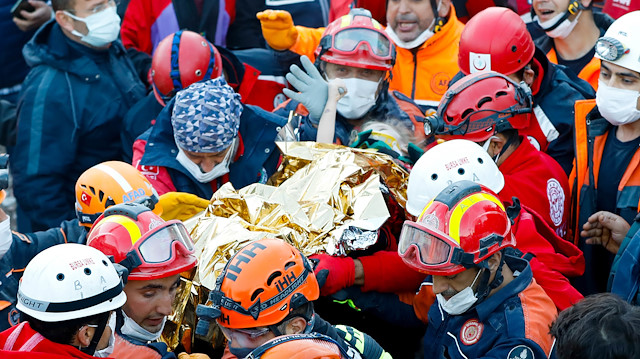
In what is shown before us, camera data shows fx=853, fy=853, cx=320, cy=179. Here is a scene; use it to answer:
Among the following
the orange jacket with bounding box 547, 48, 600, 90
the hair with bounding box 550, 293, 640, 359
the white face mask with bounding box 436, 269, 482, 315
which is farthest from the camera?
the orange jacket with bounding box 547, 48, 600, 90

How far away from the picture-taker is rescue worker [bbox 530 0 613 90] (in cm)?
602

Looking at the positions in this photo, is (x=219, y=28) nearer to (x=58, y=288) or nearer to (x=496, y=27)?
(x=496, y=27)

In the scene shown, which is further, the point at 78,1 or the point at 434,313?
the point at 78,1

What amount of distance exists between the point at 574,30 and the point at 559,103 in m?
0.88

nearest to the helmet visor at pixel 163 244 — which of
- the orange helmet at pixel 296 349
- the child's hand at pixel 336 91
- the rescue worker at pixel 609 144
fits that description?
the orange helmet at pixel 296 349

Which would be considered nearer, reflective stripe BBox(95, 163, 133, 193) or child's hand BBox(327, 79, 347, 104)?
reflective stripe BBox(95, 163, 133, 193)

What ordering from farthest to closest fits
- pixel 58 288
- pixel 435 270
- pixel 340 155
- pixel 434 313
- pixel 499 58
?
1. pixel 499 58
2. pixel 340 155
3. pixel 434 313
4. pixel 435 270
5. pixel 58 288

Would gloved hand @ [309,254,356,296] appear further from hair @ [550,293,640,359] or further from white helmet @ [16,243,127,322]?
hair @ [550,293,640,359]

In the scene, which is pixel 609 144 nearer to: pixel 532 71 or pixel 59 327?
pixel 532 71

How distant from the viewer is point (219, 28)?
7.32m

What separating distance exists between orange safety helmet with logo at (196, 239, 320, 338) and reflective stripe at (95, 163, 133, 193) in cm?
107

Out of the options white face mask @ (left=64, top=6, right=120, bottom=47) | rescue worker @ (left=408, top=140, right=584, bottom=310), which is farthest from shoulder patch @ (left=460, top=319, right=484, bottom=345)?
white face mask @ (left=64, top=6, right=120, bottom=47)

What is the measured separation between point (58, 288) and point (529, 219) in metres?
2.34

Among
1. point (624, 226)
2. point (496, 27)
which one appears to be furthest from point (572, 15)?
point (624, 226)
